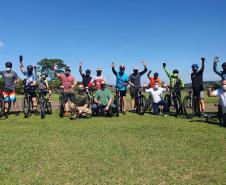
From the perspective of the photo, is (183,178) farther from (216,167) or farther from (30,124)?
(30,124)

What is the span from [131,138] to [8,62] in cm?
840

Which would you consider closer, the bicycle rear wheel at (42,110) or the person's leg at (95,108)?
the bicycle rear wheel at (42,110)

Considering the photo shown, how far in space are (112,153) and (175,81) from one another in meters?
9.23

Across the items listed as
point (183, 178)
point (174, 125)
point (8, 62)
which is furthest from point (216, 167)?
point (8, 62)

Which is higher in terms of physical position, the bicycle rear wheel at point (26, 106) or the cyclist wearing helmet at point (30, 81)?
the cyclist wearing helmet at point (30, 81)

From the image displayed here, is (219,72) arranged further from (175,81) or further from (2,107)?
(2,107)

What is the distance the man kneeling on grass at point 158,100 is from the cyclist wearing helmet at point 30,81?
520 cm

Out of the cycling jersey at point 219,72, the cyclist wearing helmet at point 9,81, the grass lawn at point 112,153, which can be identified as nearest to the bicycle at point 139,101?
the cycling jersey at point 219,72

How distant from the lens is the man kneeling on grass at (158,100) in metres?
17.3

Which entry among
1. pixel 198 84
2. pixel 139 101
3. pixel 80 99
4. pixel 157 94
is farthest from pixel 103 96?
pixel 198 84

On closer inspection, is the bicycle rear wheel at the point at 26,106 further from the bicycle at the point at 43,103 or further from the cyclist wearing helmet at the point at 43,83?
the cyclist wearing helmet at the point at 43,83

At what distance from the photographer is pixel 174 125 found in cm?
1334

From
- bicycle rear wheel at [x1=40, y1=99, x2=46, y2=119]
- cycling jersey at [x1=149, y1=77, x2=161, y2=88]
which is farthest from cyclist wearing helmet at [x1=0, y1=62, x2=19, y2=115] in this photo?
cycling jersey at [x1=149, y1=77, x2=161, y2=88]

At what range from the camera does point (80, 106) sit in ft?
53.7
